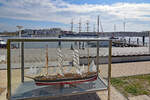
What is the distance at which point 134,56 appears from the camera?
A: 404 inches

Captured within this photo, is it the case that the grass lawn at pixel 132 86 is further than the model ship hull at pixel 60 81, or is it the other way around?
the grass lawn at pixel 132 86

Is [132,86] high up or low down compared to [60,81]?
down

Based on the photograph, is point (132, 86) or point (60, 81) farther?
point (132, 86)

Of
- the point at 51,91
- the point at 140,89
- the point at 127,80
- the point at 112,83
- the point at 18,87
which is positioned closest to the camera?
the point at 51,91

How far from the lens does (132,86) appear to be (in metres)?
4.97

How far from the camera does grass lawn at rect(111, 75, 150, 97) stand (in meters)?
4.45

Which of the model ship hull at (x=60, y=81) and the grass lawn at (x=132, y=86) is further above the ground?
the model ship hull at (x=60, y=81)

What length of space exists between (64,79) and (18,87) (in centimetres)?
139

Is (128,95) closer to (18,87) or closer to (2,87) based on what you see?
(18,87)

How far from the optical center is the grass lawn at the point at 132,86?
4.45 m

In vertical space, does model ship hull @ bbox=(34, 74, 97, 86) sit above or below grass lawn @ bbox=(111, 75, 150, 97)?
above

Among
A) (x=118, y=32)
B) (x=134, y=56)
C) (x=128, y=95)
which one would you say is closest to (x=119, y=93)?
(x=128, y=95)

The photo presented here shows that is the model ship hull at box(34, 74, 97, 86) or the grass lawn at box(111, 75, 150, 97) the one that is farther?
the grass lawn at box(111, 75, 150, 97)

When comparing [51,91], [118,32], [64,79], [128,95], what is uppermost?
[118,32]
